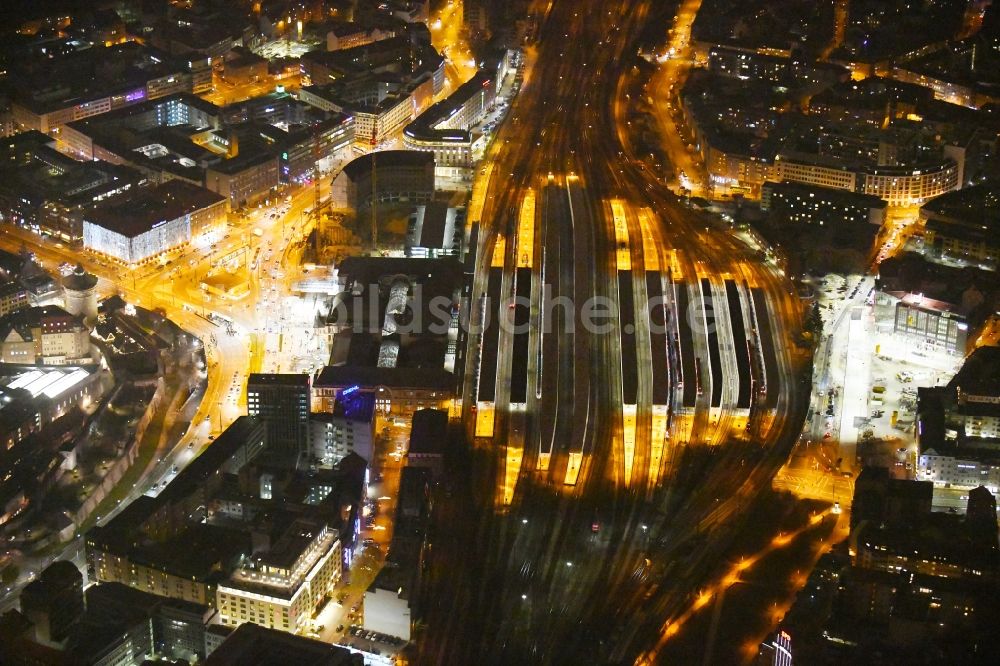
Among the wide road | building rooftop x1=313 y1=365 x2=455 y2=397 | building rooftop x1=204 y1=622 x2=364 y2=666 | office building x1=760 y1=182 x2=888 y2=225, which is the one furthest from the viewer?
office building x1=760 y1=182 x2=888 y2=225

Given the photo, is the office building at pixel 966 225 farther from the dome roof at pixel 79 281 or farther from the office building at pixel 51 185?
the office building at pixel 51 185

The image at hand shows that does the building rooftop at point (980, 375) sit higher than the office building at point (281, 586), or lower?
higher

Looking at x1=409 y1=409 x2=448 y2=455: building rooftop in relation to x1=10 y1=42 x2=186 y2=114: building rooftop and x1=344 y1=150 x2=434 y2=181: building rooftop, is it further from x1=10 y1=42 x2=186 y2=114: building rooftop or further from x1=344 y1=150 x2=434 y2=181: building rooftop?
x1=10 y1=42 x2=186 y2=114: building rooftop

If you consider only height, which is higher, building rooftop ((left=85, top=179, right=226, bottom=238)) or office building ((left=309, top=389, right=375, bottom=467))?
building rooftop ((left=85, top=179, right=226, bottom=238))

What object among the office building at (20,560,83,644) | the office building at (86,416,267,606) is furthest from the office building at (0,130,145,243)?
the office building at (20,560,83,644)

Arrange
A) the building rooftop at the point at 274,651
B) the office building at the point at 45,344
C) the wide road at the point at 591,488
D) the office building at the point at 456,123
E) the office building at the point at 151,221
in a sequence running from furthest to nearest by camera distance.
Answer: the office building at the point at 456,123 < the office building at the point at 151,221 < the office building at the point at 45,344 < the wide road at the point at 591,488 < the building rooftop at the point at 274,651

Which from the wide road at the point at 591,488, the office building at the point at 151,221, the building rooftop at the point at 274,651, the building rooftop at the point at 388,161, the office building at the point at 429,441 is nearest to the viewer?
the building rooftop at the point at 274,651

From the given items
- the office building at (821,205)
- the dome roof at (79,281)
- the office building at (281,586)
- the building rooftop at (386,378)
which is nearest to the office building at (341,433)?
the building rooftop at (386,378)

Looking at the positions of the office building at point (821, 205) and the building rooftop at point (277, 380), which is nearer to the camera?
the building rooftop at point (277, 380)

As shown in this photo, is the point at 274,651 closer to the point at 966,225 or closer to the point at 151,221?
the point at 151,221
